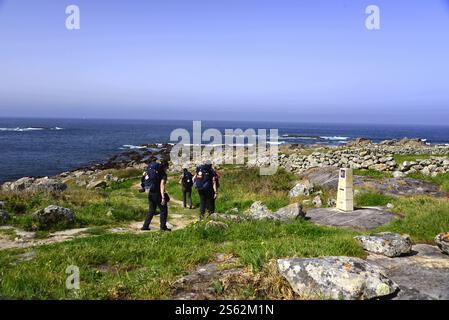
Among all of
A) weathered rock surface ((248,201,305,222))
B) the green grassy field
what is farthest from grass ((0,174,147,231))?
weathered rock surface ((248,201,305,222))

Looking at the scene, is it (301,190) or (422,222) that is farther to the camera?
(301,190)

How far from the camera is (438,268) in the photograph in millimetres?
6426

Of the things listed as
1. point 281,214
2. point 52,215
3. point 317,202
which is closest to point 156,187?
point 52,215

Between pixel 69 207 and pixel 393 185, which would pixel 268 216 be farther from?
pixel 393 185

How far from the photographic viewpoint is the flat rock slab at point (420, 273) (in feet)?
16.8

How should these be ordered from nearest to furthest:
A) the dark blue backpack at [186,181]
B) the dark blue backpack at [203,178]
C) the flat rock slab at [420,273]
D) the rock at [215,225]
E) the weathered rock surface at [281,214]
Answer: the flat rock slab at [420,273], the rock at [215,225], the weathered rock surface at [281,214], the dark blue backpack at [203,178], the dark blue backpack at [186,181]

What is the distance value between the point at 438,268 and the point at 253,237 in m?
3.98

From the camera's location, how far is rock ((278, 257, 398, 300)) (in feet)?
15.8

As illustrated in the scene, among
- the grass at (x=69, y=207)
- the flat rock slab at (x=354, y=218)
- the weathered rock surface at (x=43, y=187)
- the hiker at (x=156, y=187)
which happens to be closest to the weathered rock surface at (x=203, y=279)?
the hiker at (x=156, y=187)

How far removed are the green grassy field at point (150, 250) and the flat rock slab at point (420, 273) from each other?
73 centimetres

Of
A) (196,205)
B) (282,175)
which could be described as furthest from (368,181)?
(196,205)

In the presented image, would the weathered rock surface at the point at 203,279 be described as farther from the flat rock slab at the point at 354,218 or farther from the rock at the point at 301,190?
the rock at the point at 301,190

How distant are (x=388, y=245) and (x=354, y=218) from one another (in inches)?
201

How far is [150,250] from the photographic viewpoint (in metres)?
7.63
